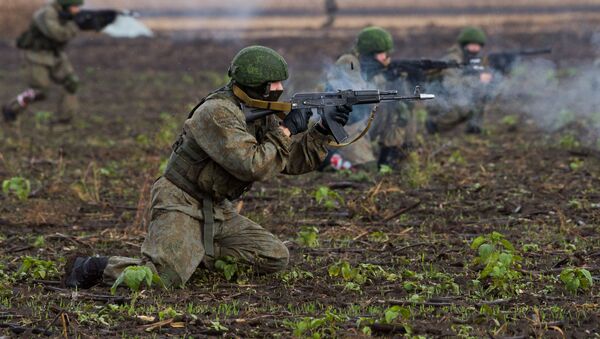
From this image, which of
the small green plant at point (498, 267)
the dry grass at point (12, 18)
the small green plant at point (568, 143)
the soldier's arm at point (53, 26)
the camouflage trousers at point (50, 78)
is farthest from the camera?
the dry grass at point (12, 18)

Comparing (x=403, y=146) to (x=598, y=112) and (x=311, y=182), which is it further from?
(x=598, y=112)

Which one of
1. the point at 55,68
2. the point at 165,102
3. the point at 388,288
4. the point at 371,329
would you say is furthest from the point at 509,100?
the point at 371,329

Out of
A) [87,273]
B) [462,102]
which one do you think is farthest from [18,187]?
[462,102]

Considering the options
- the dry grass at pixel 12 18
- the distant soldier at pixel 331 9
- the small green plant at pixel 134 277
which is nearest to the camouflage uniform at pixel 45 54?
the small green plant at pixel 134 277

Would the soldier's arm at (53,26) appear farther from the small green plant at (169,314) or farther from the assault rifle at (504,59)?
the small green plant at (169,314)

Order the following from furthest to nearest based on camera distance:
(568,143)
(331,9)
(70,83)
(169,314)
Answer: (331,9), (70,83), (568,143), (169,314)

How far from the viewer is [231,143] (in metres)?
6.83

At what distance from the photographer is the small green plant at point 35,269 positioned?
23.9 ft

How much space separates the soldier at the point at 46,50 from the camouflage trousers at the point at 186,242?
28.0ft

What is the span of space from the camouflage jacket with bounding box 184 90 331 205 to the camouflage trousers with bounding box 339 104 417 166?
4215mm

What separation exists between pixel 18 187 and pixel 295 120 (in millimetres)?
3655

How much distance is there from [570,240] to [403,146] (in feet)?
11.8

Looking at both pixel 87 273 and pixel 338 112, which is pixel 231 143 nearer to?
pixel 338 112

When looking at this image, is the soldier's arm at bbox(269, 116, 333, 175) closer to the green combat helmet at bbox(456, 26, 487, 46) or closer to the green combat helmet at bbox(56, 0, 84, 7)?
the green combat helmet at bbox(456, 26, 487, 46)
